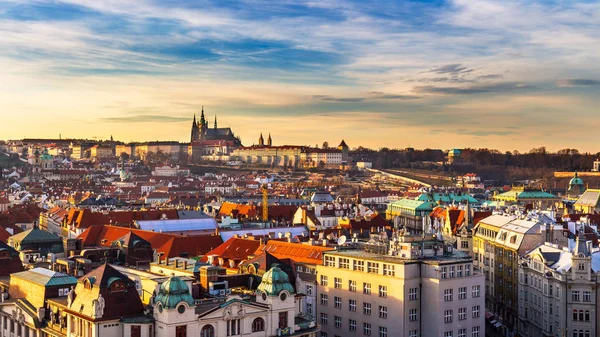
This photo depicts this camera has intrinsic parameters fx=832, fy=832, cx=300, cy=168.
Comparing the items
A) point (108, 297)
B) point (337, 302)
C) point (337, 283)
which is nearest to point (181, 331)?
point (108, 297)

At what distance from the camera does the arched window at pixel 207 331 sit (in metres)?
36.1

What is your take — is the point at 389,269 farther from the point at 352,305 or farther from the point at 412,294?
the point at 352,305

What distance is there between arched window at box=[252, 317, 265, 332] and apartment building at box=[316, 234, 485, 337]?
8686 millimetres

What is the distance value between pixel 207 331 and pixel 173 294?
2705 millimetres

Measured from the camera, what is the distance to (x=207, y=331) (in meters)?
36.3

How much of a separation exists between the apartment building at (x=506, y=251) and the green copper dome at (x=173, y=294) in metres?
30.1

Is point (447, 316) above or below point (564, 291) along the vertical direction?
below

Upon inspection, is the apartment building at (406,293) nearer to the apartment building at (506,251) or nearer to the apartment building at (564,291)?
the apartment building at (564,291)

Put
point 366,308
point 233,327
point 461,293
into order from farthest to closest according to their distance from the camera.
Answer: point 366,308
point 461,293
point 233,327

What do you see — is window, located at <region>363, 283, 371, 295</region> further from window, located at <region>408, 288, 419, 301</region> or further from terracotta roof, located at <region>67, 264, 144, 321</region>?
terracotta roof, located at <region>67, 264, 144, 321</region>

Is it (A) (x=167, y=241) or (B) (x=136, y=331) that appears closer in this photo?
(B) (x=136, y=331)

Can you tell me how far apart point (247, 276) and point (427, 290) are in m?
9.59

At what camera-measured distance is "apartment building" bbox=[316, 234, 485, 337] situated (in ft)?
142

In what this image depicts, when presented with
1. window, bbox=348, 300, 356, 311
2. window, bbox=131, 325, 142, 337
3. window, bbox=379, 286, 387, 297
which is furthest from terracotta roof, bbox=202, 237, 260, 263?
window, bbox=131, 325, 142, 337
